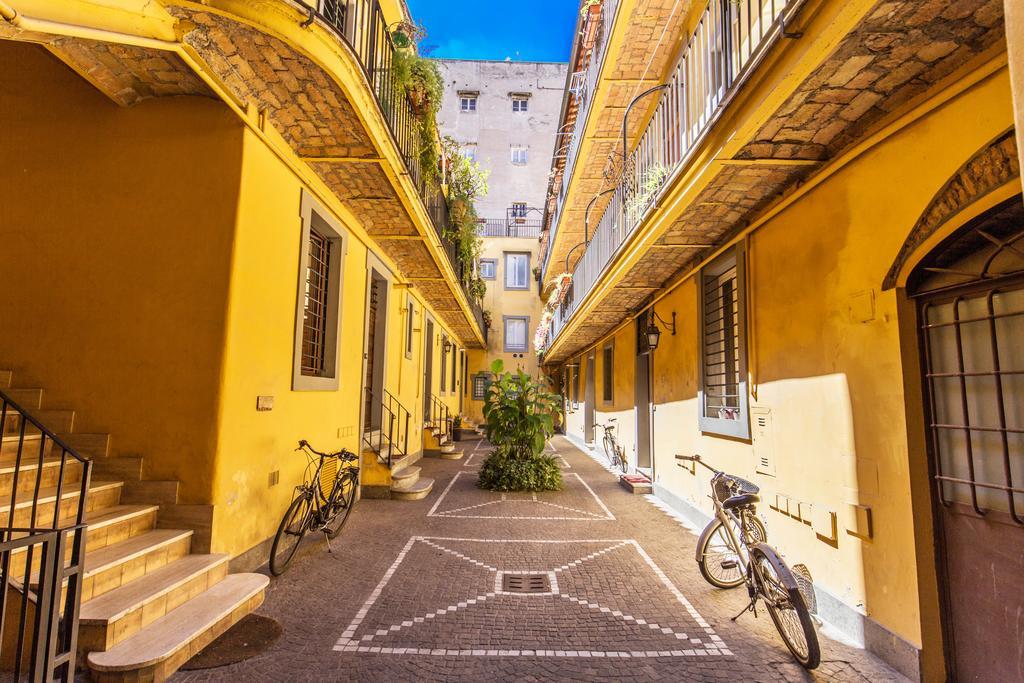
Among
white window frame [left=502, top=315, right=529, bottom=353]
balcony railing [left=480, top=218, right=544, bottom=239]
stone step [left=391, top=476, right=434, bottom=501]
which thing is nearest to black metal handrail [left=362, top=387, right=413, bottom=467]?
stone step [left=391, top=476, right=434, bottom=501]

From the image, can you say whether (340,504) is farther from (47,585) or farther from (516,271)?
(516,271)

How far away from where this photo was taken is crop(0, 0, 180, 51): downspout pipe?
91.8 inches

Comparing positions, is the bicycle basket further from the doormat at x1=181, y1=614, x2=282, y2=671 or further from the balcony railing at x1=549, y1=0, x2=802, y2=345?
the doormat at x1=181, y1=614, x2=282, y2=671

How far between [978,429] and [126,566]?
5445 mm

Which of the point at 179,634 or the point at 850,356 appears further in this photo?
the point at 850,356

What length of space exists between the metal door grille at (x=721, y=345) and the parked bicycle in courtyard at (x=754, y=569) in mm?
1836

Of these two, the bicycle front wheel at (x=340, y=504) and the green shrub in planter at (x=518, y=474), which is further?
the green shrub in planter at (x=518, y=474)

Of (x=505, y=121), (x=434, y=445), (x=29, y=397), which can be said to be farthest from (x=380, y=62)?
(x=505, y=121)

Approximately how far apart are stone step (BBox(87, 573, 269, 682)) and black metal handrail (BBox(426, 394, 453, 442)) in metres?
10.3

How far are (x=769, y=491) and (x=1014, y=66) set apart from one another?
14.9ft

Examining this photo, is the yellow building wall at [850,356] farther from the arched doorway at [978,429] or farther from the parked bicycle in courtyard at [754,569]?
the parked bicycle in courtyard at [754,569]

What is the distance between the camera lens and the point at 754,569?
12.5ft

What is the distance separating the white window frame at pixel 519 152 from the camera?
97.7 feet

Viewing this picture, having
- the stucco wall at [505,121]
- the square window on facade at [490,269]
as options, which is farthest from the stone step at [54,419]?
the stucco wall at [505,121]
